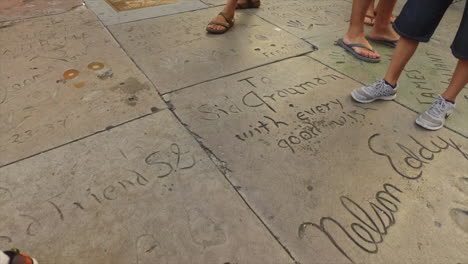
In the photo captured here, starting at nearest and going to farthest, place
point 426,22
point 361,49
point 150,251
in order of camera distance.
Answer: point 150,251 → point 426,22 → point 361,49

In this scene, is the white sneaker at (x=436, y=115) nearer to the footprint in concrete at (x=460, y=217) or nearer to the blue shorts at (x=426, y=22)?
the blue shorts at (x=426, y=22)

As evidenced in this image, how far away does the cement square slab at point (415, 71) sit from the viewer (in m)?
1.86

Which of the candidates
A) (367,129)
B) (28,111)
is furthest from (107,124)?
(367,129)

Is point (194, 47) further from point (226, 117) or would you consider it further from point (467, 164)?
point (467, 164)

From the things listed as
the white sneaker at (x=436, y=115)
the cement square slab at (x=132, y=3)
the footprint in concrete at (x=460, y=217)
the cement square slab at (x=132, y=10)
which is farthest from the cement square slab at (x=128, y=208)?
the cement square slab at (x=132, y=3)

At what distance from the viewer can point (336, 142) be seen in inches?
61.3

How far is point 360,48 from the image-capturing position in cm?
242

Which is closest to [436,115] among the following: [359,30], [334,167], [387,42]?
[334,167]

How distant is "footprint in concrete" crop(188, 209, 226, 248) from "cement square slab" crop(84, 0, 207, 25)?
2.44 metres

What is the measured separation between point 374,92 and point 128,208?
163 cm

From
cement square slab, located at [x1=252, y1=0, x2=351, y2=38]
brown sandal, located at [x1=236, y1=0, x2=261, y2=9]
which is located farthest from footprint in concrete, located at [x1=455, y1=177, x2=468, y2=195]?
brown sandal, located at [x1=236, y1=0, x2=261, y2=9]

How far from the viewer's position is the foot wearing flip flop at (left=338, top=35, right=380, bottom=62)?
93.0 inches

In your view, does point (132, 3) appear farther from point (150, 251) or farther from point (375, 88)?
point (150, 251)

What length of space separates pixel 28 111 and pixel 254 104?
1409 mm
